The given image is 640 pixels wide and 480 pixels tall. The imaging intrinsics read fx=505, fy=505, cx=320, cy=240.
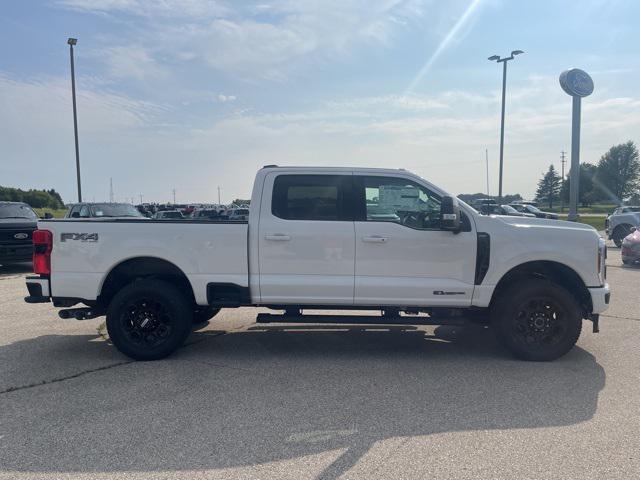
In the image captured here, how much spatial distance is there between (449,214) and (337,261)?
1.27m

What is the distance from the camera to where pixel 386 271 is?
5473 mm

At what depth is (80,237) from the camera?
5496 mm

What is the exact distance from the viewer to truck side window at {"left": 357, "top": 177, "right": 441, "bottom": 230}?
5.52 m

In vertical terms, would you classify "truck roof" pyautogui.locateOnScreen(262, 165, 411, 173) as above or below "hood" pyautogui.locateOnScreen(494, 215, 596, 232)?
above

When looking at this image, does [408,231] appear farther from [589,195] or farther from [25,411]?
[589,195]

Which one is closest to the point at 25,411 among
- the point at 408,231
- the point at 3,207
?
the point at 408,231

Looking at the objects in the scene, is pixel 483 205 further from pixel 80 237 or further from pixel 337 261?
pixel 80 237

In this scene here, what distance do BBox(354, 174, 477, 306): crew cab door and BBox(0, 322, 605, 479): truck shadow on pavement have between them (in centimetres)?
75

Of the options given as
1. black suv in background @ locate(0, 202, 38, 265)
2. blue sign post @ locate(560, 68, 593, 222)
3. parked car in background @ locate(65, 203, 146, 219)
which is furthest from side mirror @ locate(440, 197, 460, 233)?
blue sign post @ locate(560, 68, 593, 222)

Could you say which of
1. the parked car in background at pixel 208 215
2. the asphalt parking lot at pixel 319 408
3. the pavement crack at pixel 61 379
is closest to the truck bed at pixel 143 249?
the pavement crack at pixel 61 379

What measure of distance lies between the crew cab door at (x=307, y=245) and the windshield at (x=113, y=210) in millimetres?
10369

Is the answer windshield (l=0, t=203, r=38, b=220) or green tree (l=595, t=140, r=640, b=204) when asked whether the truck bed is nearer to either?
windshield (l=0, t=203, r=38, b=220)

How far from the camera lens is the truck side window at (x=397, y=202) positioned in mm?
5523

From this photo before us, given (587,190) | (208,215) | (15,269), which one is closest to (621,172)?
(587,190)
